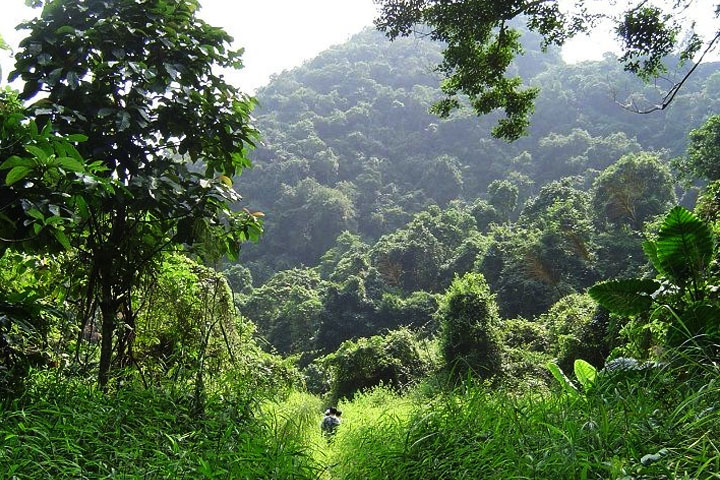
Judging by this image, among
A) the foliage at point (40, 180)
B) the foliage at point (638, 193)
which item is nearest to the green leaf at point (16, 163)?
the foliage at point (40, 180)

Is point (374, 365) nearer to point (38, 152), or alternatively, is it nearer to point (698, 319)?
point (698, 319)

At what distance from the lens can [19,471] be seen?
2189mm

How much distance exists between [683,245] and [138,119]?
4.24 meters

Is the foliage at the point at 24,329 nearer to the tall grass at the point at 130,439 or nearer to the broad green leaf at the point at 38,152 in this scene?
the tall grass at the point at 130,439

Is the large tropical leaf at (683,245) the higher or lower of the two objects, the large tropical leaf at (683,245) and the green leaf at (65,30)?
the lower

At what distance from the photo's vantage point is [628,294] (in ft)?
15.7

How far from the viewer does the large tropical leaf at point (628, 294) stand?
186 inches

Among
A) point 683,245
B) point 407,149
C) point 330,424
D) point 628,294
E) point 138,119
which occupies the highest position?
point 407,149

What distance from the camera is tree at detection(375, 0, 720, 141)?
251 inches

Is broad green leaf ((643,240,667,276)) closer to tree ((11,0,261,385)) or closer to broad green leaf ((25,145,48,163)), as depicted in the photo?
tree ((11,0,261,385))

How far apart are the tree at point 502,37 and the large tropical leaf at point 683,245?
1961 mm

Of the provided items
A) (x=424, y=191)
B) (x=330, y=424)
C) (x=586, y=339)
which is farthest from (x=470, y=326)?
(x=424, y=191)

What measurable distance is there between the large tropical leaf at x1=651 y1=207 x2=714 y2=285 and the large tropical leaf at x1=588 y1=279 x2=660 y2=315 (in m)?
0.26

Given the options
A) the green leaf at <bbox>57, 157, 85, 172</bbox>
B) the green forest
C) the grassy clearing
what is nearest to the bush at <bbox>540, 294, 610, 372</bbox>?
the green forest
